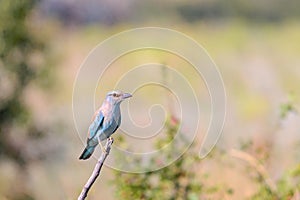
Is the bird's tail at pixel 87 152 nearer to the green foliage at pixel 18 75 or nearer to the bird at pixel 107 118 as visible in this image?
the bird at pixel 107 118

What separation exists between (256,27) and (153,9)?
7.30 ft

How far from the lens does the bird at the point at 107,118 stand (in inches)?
125

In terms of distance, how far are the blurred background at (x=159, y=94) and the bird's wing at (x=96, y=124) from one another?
5.27ft

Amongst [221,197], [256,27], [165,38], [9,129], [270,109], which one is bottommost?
[221,197]

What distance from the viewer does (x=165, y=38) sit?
17.1 metres

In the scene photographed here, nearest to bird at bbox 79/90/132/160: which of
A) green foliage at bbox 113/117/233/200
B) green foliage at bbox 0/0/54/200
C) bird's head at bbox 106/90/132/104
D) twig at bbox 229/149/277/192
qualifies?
bird's head at bbox 106/90/132/104

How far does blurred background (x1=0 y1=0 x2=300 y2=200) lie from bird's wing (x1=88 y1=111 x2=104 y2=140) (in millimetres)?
1605

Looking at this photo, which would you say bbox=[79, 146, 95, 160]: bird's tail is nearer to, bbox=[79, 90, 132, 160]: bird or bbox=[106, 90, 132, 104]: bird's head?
bbox=[79, 90, 132, 160]: bird

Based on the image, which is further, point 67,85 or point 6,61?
point 67,85

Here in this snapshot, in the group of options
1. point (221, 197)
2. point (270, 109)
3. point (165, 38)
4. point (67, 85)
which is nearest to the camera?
point (221, 197)

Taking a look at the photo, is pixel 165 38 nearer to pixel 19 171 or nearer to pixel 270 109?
pixel 270 109

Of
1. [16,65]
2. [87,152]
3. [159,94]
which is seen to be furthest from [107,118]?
[16,65]

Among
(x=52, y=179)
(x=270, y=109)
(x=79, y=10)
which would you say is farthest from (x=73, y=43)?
(x=52, y=179)

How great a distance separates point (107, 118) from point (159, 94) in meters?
6.45
